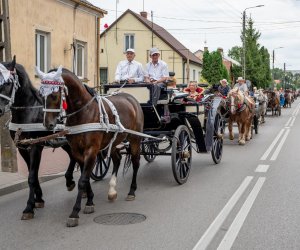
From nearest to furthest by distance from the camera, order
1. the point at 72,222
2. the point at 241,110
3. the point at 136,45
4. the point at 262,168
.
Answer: the point at 72,222 → the point at 262,168 → the point at 241,110 → the point at 136,45

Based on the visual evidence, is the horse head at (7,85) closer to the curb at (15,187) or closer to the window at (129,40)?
the curb at (15,187)

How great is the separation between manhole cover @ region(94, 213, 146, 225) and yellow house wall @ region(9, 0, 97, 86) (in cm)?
835

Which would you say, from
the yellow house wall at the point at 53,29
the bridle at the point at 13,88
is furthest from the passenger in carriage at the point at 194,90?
the bridle at the point at 13,88

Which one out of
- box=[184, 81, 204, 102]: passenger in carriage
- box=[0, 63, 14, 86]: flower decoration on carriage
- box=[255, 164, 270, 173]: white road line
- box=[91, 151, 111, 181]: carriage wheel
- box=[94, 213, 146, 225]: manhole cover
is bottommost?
box=[255, 164, 270, 173]: white road line

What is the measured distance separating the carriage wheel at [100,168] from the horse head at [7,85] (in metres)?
2.53

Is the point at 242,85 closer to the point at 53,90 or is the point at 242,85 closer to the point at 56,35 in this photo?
the point at 56,35

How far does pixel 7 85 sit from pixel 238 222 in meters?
3.37

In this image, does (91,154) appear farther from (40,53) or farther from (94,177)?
(40,53)

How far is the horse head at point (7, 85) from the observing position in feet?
19.2

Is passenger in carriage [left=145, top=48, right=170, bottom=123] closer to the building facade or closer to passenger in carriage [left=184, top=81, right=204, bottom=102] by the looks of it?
passenger in carriage [left=184, top=81, right=204, bottom=102]

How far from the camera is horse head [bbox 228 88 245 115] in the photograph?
14258 mm

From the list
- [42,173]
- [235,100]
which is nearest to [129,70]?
[42,173]

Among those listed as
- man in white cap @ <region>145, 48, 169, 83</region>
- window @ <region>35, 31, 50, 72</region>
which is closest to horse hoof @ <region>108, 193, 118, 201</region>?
man in white cap @ <region>145, 48, 169, 83</region>

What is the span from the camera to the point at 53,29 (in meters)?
16.2
